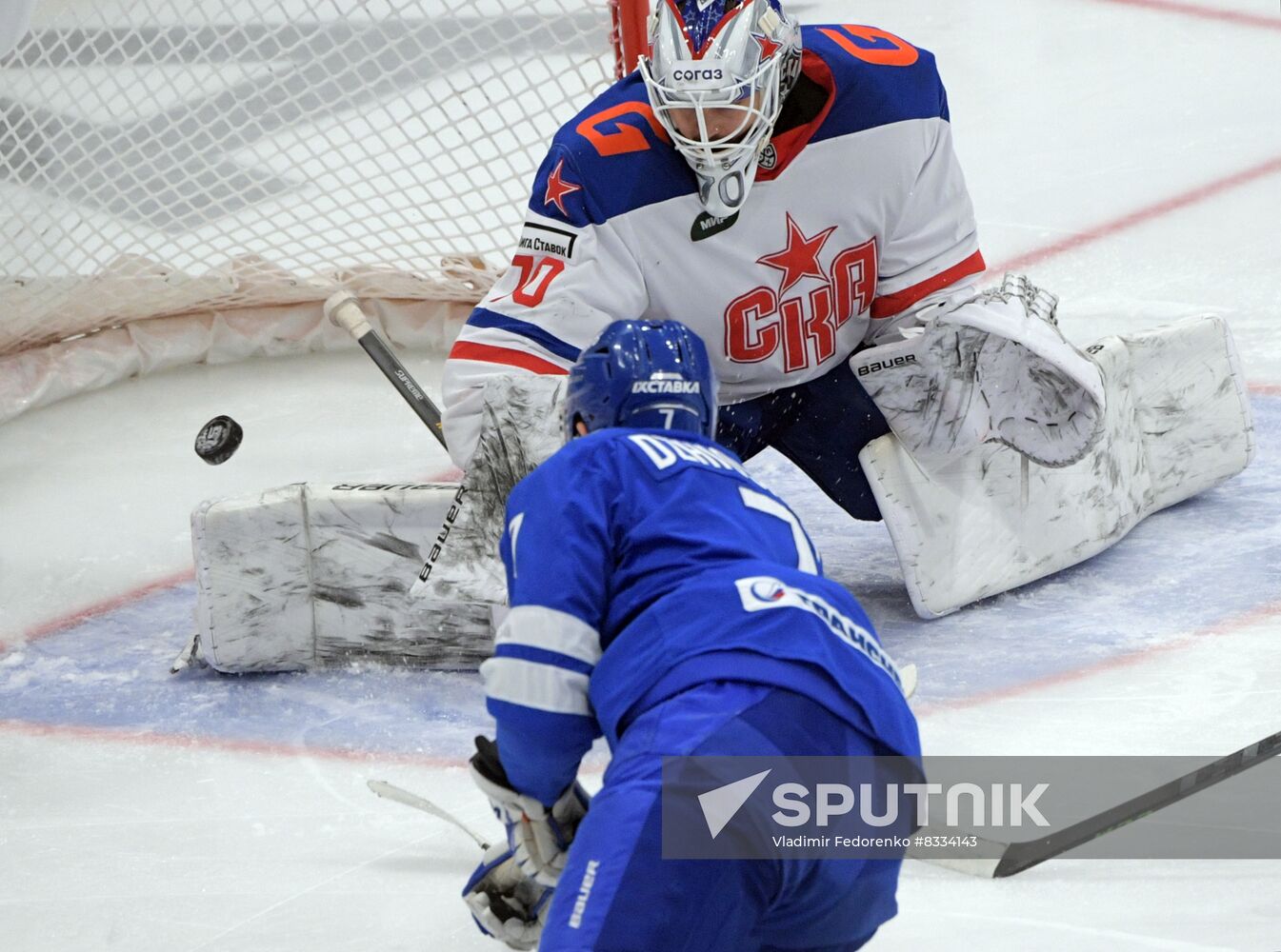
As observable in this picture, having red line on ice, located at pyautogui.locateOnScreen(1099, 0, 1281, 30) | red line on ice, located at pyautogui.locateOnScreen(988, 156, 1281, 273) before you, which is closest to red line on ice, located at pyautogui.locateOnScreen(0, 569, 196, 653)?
red line on ice, located at pyautogui.locateOnScreen(988, 156, 1281, 273)

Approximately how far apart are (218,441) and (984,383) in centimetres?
141

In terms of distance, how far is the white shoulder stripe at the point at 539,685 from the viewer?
5.39 ft

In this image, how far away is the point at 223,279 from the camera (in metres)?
4.28

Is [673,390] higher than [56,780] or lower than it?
higher

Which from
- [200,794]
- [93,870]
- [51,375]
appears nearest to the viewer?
[93,870]

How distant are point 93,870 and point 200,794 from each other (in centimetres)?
22

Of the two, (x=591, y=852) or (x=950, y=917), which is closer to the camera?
(x=591, y=852)

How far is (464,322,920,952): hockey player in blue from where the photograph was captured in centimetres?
153

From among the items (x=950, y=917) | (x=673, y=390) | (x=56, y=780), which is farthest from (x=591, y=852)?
(x=56, y=780)

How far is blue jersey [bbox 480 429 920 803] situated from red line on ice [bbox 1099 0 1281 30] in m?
5.09

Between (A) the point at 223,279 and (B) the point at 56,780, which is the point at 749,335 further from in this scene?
(A) the point at 223,279

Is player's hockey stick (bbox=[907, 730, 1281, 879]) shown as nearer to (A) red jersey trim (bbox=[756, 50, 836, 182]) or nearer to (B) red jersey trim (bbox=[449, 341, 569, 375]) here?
(B) red jersey trim (bbox=[449, 341, 569, 375])

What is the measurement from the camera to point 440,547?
2871 millimetres

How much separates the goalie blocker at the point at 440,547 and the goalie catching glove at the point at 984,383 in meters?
0.04
